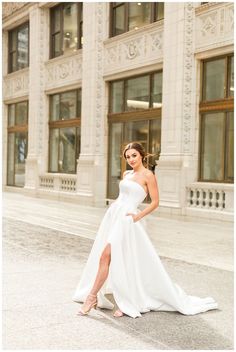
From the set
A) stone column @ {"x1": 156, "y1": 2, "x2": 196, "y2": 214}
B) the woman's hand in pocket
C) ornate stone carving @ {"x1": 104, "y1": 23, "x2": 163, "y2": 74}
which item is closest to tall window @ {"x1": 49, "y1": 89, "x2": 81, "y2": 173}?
ornate stone carving @ {"x1": 104, "y1": 23, "x2": 163, "y2": 74}

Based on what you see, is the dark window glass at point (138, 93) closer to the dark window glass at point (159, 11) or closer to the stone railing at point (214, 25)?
the dark window glass at point (159, 11)

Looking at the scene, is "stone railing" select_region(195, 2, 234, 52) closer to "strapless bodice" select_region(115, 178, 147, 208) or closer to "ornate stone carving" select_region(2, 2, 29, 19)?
"strapless bodice" select_region(115, 178, 147, 208)

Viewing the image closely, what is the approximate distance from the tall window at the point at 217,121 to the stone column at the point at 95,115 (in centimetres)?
509

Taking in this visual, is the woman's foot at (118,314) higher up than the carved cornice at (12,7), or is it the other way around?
the carved cornice at (12,7)

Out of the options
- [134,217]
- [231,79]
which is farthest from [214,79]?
[134,217]

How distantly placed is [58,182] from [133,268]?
1595 centimetres

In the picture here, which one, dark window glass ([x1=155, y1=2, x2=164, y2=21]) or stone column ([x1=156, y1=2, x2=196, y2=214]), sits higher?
dark window glass ([x1=155, y1=2, x2=164, y2=21])

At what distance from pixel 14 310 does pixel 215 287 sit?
2.66 m

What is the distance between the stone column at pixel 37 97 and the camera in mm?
21938

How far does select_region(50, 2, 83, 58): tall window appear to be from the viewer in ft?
65.1

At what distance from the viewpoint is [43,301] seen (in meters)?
5.11

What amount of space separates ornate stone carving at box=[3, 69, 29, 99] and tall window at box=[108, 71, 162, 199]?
24.1 feet

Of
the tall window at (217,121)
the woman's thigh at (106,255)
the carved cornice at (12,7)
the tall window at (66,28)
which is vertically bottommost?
the woman's thigh at (106,255)

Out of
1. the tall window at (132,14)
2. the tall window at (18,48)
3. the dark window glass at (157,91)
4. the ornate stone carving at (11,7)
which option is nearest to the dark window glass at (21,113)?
the tall window at (18,48)
